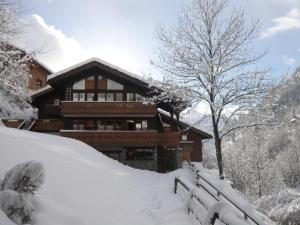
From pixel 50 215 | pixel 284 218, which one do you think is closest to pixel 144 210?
pixel 50 215

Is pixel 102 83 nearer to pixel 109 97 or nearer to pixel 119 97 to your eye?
pixel 109 97

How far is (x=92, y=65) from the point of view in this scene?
3144 cm

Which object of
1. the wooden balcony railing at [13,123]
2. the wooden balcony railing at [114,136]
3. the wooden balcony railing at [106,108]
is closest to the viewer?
the wooden balcony railing at [114,136]

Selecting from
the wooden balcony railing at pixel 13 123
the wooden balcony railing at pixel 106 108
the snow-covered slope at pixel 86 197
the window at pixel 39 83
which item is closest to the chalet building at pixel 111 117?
the wooden balcony railing at pixel 106 108

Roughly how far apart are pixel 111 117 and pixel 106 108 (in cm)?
98

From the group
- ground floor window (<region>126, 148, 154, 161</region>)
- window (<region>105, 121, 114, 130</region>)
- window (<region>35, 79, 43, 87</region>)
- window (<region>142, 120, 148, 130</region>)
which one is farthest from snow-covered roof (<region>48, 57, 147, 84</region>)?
window (<region>35, 79, 43, 87</region>)

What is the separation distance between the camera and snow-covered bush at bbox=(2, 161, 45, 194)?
287 inches

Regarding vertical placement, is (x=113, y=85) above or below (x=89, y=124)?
above

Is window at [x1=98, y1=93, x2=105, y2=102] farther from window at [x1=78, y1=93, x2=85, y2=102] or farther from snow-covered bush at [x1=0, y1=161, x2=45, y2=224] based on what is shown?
snow-covered bush at [x1=0, y1=161, x2=45, y2=224]

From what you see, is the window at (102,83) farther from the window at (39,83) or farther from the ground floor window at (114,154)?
the window at (39,83)

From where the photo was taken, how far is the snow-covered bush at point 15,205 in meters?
6.85

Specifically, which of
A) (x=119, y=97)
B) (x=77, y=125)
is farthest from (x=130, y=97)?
(x=77, y=125)

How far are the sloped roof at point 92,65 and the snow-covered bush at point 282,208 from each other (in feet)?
61.5

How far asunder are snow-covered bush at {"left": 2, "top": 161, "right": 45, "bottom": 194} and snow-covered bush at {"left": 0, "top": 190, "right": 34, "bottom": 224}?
309 mm
